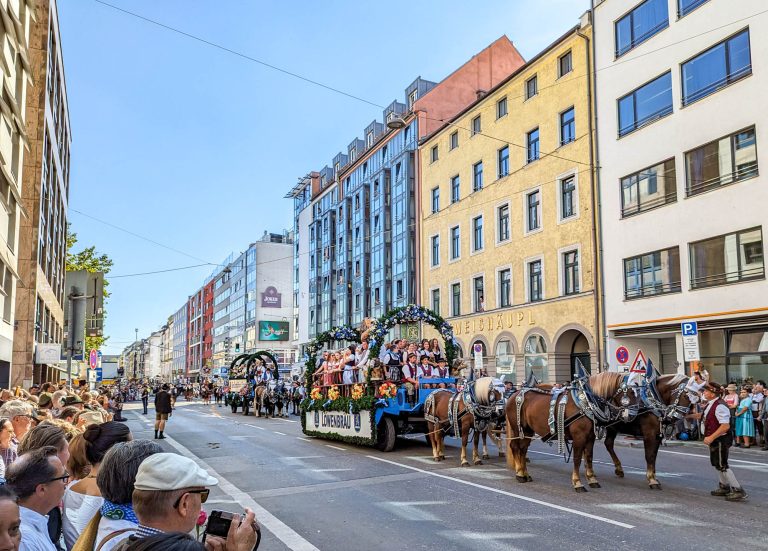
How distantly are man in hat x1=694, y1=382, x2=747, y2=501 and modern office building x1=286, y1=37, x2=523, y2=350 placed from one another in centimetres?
1978

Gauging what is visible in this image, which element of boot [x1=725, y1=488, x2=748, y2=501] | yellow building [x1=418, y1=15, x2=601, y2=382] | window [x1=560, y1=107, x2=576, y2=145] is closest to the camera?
boot [x1=725, y1=488, x2=748, y2=501]

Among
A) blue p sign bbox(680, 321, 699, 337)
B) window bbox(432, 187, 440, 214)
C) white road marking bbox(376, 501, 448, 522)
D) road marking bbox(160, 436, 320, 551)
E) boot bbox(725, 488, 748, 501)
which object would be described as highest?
window bbox(432, 187, 440, 214)

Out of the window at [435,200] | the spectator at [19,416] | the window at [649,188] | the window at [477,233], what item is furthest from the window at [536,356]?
the spectator at [19,416]

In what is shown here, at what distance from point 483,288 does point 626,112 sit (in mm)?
11650

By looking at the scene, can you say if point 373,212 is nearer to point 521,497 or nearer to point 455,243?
point 455,243

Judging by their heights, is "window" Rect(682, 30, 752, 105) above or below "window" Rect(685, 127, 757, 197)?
above

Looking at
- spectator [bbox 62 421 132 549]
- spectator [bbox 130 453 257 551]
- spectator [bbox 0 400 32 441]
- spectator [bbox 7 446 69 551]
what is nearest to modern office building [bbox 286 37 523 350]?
spectator [bbox 0 400 32 441]

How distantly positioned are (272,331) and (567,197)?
63.4m

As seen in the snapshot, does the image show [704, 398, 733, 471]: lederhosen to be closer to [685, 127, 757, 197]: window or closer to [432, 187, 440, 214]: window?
[685, 127, 757, 197]: window

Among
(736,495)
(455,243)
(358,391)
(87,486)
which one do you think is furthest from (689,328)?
(455,243)

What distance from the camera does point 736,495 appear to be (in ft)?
32.6

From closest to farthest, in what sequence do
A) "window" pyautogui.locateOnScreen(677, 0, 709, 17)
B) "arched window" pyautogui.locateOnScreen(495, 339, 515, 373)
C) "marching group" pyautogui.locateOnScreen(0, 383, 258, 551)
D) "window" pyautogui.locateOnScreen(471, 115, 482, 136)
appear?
1. "marching group" pyautogui.locateOnScreen(0, 383, 258, 551)
2. "window" pyautogui.locateOnScreen(677, 0, 709, 17)
3. "arched window" pyautogui.locateOnScreen(495, 339, 515, 373)
4. "window" pyautogui.locateOnScreen(471, 115, 482, 136)

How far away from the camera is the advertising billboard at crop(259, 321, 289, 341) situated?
88106 millimetres

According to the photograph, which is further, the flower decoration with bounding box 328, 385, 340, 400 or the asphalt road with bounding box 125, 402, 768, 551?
the flower decoration with bounding box 328, 385, 340, 400
